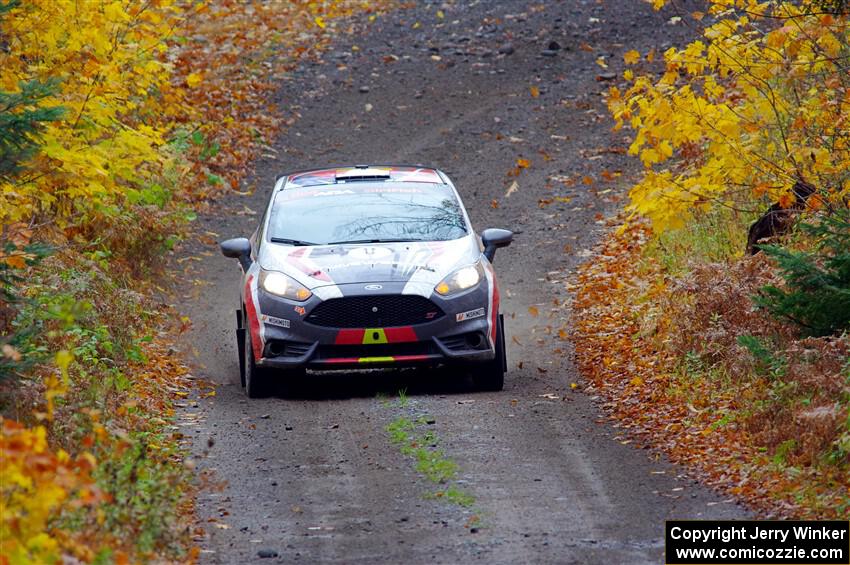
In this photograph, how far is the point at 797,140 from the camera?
38.5 ft

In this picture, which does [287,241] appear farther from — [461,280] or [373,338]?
[461,280]

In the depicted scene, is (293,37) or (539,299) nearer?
(539,299)

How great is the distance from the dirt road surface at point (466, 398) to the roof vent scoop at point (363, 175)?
205cm

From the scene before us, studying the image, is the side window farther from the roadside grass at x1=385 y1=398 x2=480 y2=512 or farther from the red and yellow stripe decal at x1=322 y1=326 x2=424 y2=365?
the roadside grass at x1=385 y1=398 x2=480 y2=512

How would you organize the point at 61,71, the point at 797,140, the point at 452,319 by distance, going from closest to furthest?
the point at 452,319, the point at 797,140, the point at 61,71

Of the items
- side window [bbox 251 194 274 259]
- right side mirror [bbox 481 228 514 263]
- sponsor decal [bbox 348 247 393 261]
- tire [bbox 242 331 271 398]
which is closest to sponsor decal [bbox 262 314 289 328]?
tire [bbox 242 331 271 398]

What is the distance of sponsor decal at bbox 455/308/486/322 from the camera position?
1085 centimetres

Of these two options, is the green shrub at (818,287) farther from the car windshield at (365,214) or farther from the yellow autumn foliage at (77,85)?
the yellow autumn foliage at (77,85)

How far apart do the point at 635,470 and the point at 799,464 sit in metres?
1.11

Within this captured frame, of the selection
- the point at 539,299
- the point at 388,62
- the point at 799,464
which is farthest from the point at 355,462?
the point at 388,62

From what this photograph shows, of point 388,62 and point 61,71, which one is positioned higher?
point 61,71

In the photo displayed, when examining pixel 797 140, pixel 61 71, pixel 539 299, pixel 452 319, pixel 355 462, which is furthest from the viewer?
pixel 539 299

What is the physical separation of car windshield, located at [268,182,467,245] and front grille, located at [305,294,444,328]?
0.98 m

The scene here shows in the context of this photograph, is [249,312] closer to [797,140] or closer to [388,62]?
[797,140]
